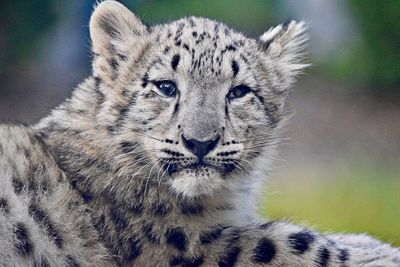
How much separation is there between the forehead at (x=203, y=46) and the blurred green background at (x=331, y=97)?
0.69 meters

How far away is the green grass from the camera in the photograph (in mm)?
3305

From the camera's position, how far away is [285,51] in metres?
2.88

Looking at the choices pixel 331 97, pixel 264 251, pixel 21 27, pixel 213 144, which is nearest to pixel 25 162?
pixel 213 144

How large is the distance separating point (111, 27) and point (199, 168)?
22.5 inches

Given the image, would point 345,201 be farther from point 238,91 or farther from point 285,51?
point 238,91

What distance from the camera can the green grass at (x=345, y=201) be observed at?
10.8ft

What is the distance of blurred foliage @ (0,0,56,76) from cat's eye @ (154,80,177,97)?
1.47 meters

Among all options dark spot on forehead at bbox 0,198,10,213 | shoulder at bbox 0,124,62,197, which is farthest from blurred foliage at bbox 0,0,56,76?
dark spot on forehead at bbox 0,198,10,213

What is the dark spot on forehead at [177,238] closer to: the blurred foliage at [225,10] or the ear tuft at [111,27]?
the ear tuft at [111,27]

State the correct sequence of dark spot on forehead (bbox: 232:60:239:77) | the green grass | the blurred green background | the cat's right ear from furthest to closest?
the blurred green background → the green grass → the cat's right ear → dark spot on forehead (bbox: 232:60:239:77)

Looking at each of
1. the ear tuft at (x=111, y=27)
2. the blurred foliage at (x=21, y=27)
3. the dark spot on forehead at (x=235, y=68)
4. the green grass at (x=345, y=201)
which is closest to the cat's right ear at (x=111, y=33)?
the ear tuft at (x=111, y=27)

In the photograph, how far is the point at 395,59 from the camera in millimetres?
3648

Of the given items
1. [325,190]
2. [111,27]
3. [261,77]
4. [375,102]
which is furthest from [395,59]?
[111,27]

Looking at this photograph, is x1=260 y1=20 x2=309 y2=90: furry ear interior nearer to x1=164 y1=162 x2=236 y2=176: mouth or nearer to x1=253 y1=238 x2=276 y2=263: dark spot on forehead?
x1=164 y1=162 x2=236 y2=176: mouth
